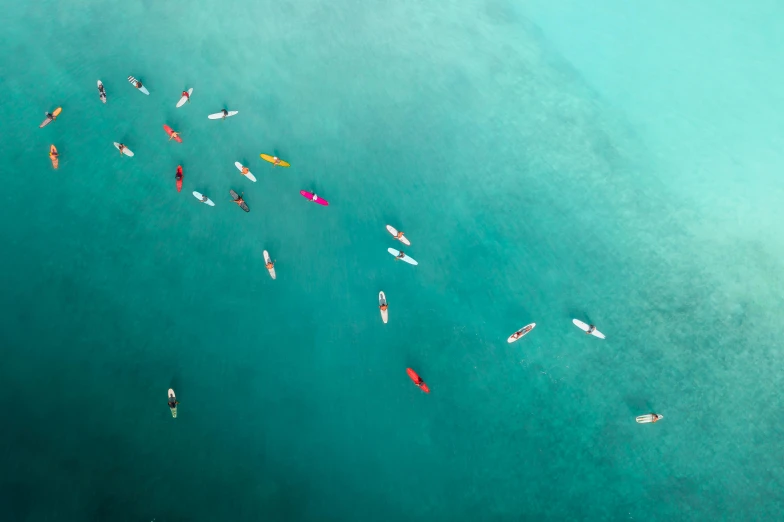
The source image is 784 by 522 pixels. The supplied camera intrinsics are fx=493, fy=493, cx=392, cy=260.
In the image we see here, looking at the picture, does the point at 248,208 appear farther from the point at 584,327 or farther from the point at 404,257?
the point at 584,327

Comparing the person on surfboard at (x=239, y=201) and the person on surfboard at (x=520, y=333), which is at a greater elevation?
the person on surfboard at (x=239, y=201)

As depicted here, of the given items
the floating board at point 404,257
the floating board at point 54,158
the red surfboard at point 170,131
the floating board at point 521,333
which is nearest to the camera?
the floating board at point 521,333

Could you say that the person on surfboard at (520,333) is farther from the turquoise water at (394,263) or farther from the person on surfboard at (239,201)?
the person on surfboard at (239,201)

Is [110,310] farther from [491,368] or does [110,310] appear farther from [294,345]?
[491,368]

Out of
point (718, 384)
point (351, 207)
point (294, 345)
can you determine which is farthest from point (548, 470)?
point (351, 207)

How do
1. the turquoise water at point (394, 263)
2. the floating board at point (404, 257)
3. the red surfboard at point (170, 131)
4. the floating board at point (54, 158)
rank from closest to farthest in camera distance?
the turquoise water at point (394, 263) < the floating board at point (404, 257) < the floating board at point (54, 158) < the red surfboard at point (170, 131)

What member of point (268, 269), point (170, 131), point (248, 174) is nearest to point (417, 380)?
point (268, 269)

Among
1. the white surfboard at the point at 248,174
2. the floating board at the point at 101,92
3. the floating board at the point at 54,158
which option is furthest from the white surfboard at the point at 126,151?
the white surfboard at the point at 248,174
